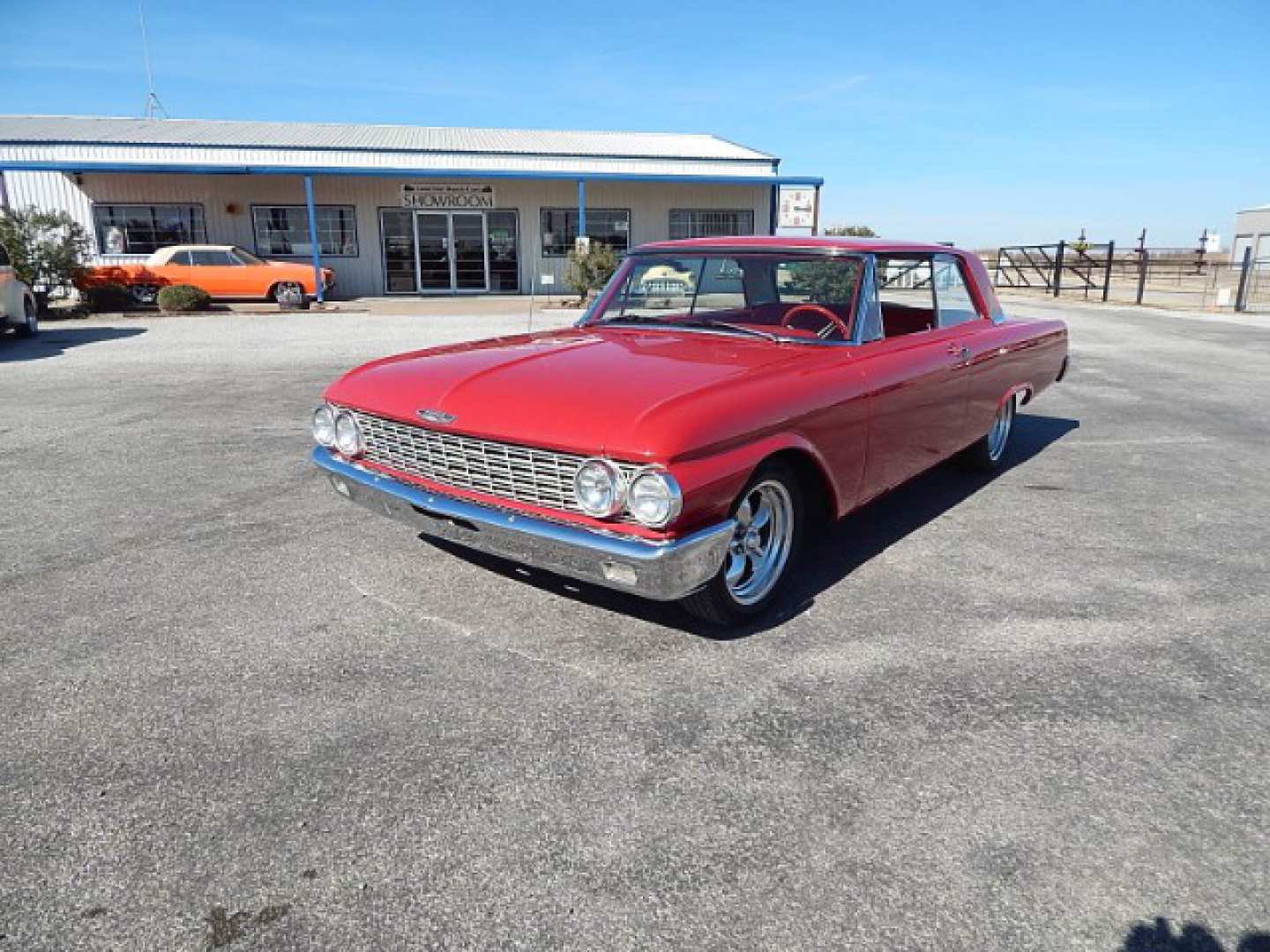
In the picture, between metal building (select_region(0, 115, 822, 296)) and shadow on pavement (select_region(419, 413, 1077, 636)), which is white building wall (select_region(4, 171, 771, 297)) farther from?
shadow on pavement (select_region(419, 413, 1077, 636))

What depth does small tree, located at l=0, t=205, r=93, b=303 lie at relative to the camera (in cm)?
1788

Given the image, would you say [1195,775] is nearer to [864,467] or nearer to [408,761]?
[864,467]

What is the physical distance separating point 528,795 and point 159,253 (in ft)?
70.9

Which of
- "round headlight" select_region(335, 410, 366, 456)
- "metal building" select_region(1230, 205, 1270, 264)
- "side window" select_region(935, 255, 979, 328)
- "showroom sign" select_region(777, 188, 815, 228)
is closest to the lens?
"round headlight" select_region(335, 410, 366, 456)

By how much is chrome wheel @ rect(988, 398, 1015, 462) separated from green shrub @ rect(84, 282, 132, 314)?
1967 cm

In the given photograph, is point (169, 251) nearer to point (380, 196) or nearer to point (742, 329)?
point (380, 196)

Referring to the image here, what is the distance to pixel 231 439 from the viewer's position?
6.81m

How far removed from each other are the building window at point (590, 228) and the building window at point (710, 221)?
4.98 ft

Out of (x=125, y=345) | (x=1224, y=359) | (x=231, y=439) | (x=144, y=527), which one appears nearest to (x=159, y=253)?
(x=125, y=345)

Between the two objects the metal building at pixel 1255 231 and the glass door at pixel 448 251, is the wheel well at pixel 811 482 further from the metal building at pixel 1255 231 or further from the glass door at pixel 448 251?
the metal building at pixel 1255 231

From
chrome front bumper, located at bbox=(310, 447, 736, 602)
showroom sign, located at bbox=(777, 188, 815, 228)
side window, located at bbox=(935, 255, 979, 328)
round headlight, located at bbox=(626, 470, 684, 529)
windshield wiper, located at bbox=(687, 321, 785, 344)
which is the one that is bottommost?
chrome front bumper, located at bbox=(310, 447, 736, 602)

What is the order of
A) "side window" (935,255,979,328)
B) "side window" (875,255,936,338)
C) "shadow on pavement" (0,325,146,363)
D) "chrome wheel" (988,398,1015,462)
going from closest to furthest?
"side window" (875,255,936,338), "side window" (935,255,979,328), "chrome wheel" (988,398,1015,462), "shadow on pavement" (0,325,146,363)

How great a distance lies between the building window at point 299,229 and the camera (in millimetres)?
23266

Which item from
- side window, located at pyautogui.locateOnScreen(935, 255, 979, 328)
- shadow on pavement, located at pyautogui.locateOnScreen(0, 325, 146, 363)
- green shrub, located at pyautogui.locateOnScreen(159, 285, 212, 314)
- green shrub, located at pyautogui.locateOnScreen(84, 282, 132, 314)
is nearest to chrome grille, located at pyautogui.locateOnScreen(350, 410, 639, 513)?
side window, located at pyautogui.locateOnScreen(935, 255, 979, 328)
